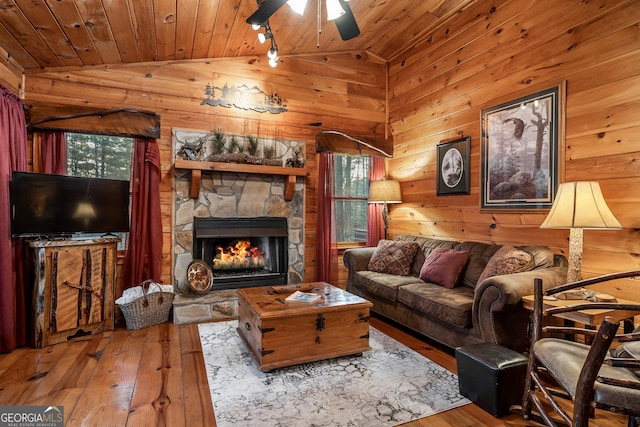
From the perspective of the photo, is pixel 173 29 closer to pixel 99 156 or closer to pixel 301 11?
pixel 99 156

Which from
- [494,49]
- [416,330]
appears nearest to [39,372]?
[416,330]

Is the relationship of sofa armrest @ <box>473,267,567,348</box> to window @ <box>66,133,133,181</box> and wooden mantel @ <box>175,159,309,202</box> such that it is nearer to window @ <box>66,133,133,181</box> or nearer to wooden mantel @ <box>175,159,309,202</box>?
wooden mantel @ <box>175,159,309,202</box>

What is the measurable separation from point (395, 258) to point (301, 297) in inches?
59.7

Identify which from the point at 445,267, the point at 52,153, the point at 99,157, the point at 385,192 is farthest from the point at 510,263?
the point at 52,153

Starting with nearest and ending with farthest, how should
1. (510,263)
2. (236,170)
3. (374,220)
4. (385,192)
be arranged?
(510,263)
(236,170)
(385,192)
(374,220)

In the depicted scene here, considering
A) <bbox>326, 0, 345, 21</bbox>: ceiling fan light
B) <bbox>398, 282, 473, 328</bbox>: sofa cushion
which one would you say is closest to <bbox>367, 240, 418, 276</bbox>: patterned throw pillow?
<bbox>398, 282, 473, 328</bbox>: sofa cushion

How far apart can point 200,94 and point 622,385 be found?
4321 millimetres

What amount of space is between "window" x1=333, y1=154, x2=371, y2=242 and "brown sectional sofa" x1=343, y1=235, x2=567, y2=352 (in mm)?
889

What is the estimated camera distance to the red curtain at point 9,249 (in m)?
2.79

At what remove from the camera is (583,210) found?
2295 millimetres

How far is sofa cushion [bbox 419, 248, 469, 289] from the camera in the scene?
10.8ft

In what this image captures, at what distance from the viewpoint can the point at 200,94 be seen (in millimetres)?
4176

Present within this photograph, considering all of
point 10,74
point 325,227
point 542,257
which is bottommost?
point 542,257

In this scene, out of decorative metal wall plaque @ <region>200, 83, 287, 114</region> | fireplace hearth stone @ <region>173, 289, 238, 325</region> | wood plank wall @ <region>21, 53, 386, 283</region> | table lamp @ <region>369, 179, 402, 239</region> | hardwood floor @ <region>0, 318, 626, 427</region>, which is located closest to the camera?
hardwood floor @ <region>0, 318, 626, 427</region>
